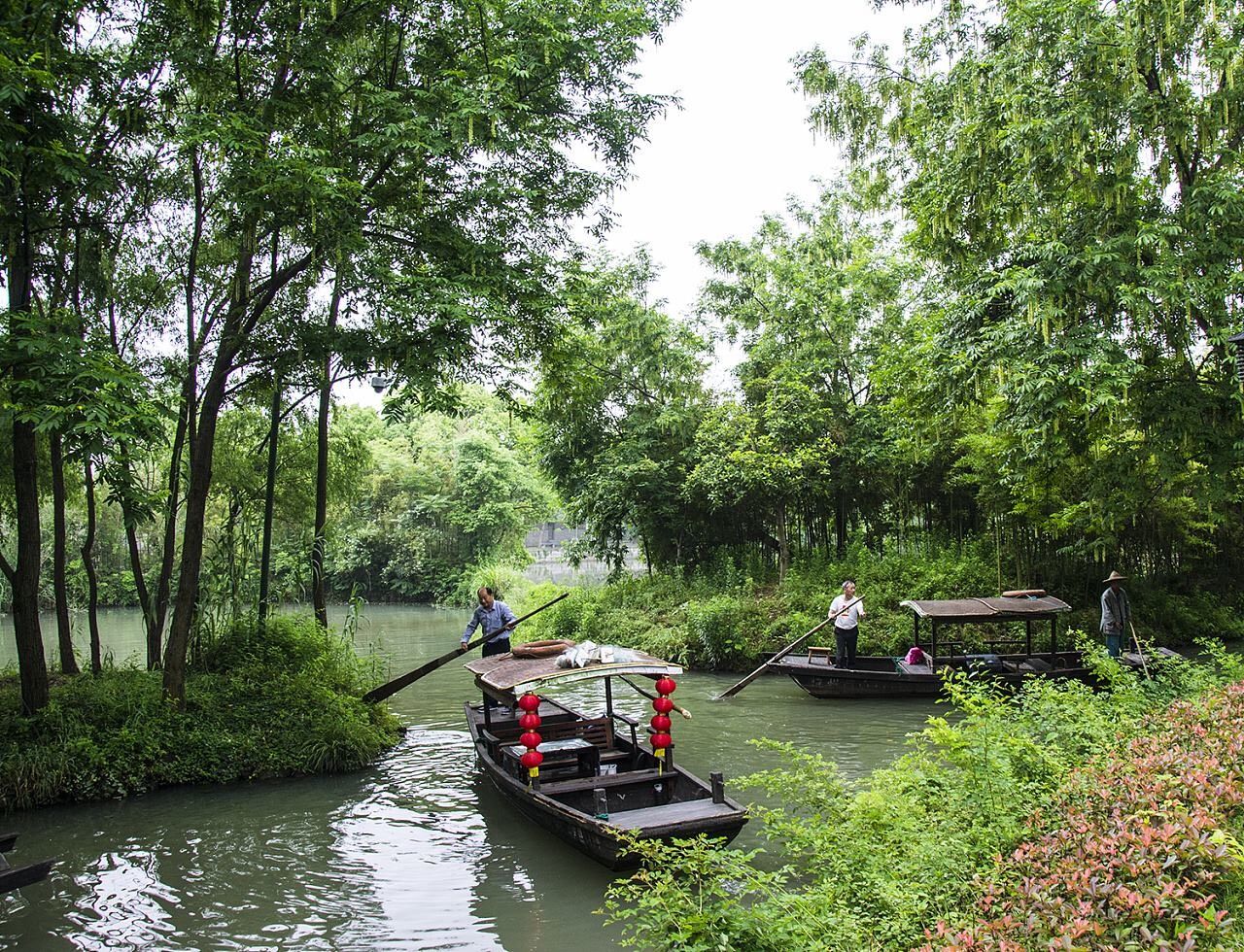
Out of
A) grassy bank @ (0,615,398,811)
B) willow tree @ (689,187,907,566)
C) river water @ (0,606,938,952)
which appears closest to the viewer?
river water @ (0,606,938,952)

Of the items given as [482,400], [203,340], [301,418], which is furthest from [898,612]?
[482,400]

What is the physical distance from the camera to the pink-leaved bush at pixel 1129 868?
339cm

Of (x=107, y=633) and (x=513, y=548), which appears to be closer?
(x=107, y=633)

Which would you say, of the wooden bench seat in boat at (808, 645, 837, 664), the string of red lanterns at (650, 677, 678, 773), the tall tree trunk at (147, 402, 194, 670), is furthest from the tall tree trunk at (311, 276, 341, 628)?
the wooden bench seat in boat at (808, 645, 837, 664)

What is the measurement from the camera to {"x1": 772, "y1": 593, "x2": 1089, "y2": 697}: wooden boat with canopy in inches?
558

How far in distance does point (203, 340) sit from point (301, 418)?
14.4 ft

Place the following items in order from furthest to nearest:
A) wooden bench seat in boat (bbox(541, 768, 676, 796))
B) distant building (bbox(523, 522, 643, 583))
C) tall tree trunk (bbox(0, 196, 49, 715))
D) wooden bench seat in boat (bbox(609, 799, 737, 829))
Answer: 1. distant building (bbox(523, 522, 643, 583))
2. tall tree trunk (bbox(0, 196, 49, 715))
3. wooden bench seat in boat (bbox(541, 768, 676, 796))
4. wooden bench seat in boat (bbox(609, 799, 737, 829))

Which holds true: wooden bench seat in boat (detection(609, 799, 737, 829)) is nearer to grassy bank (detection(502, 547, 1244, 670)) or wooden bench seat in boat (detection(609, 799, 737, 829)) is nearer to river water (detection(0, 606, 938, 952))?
river water (detection(0, 606, 938, 952))

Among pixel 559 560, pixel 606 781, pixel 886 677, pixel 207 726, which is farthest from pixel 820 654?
pixel 559 560

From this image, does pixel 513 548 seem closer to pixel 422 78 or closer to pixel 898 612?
pixel 898 612

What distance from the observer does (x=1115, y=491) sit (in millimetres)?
14672

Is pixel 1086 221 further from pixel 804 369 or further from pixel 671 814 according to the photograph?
pixel 671 814

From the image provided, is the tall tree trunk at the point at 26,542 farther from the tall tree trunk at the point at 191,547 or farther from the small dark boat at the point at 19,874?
the small dark boat at the point at 19,874

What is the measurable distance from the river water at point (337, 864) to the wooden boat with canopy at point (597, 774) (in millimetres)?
493
